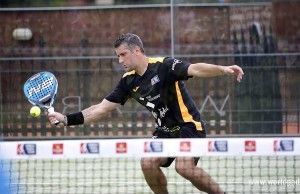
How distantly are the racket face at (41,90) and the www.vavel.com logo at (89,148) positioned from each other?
977 millimetres

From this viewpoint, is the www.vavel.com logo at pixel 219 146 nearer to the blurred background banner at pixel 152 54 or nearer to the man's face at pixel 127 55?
the man's face at pixel 127 55

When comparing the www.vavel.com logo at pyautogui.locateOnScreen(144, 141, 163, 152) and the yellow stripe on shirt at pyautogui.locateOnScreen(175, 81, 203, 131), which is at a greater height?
the yellow stripe on shirt at pyautogui.locateOnScreen(175, 81, 203, 131)

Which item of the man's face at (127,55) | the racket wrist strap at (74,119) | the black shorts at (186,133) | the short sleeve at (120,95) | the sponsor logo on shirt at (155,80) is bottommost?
the black shorts at (186,133)

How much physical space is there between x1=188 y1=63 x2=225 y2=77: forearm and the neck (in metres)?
0.46

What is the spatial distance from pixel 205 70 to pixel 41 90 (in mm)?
1477

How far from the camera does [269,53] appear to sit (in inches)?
481

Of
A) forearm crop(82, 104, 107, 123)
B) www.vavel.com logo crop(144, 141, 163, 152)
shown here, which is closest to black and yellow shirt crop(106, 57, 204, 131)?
forearm crop(82, 104, 107, 123)

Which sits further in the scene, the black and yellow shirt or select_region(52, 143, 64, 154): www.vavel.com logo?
the black and yellow shirt

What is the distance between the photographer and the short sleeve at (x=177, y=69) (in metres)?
7.02

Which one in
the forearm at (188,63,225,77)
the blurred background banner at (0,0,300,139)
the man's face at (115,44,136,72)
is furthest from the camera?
the blurred background banner at (0,0,300,139)

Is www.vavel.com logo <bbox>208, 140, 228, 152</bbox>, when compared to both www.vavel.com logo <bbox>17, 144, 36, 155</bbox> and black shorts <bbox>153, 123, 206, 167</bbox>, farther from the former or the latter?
www.vavel.com logo <bbox>17, 144, 36, 155</bbox>

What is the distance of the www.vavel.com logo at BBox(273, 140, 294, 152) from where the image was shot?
6508 mm

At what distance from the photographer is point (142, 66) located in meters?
7.23

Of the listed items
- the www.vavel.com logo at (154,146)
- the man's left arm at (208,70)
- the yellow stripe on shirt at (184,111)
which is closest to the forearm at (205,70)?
the man's left arm at (208,70)
